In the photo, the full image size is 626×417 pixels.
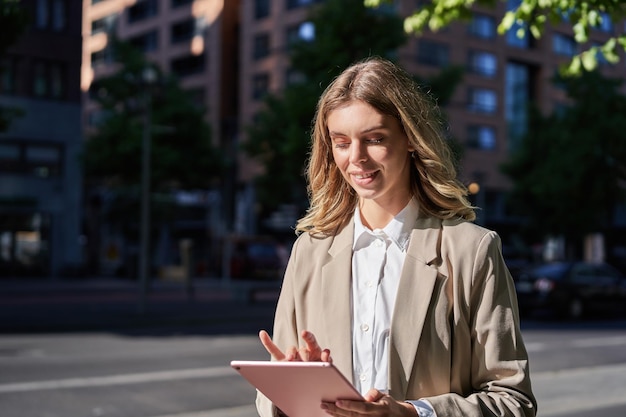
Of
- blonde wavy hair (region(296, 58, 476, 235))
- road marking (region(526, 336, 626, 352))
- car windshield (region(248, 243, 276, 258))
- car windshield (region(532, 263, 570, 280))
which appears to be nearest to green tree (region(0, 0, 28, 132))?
road marking (region(526, 336, 626, 352))

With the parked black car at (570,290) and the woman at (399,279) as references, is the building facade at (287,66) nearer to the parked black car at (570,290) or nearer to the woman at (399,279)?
the parked black car at (570,290)

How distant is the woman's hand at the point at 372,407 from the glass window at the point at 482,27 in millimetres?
50475

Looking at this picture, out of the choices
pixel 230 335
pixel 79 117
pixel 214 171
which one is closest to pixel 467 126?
pixel 214 171

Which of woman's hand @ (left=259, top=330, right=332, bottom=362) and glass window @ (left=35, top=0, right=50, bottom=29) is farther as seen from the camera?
glass window @ (left=35, top=0, right=50, bottom=29)

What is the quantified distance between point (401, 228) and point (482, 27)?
5165 cm

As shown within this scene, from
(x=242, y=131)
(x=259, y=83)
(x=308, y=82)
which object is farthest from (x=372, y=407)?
(x=259, y=83)

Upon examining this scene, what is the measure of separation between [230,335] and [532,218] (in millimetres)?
23860

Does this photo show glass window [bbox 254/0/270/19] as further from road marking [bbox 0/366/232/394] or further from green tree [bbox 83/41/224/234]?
road marking [bbox 0/366/232/394]

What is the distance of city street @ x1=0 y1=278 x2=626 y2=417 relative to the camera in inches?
311

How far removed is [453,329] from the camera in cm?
200

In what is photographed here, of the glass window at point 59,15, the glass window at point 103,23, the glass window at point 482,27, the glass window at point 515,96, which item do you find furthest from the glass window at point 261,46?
the glass window at point 59,15

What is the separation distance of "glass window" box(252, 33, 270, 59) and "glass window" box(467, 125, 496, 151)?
13376 millimetres

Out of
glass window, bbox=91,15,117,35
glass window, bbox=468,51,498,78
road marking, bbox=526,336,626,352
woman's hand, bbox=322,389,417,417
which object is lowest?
road marking, bbox=526,336,626,352

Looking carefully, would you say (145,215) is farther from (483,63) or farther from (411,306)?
(483,63)
